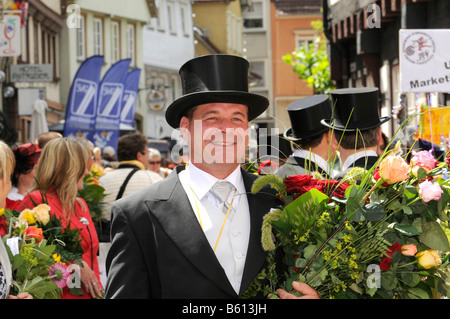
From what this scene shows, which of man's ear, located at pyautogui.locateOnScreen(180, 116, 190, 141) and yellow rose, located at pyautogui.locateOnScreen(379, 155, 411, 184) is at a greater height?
man's ear, located at pyautogui.locateOnScreen(180, 116, 190, 141)

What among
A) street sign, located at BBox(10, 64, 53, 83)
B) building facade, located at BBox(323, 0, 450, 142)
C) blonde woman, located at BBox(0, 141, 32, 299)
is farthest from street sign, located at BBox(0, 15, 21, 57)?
blonde woman, located at BBox(0, 141, 32, 299)

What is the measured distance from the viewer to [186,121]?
368 cm

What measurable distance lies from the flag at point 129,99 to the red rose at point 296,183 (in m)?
18.9

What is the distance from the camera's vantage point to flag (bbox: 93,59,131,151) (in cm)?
2050

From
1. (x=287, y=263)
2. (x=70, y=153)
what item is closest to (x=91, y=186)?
(x=70, y=153)

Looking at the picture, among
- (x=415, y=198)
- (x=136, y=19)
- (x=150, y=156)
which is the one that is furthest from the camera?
(x=136, y=19)

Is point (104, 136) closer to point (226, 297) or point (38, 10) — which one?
point (38, 10)

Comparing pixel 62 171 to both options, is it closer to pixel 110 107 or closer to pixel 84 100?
pixel 84 100

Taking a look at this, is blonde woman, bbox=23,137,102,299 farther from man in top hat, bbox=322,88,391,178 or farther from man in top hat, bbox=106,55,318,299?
man in top hat, bbox=106,55,318,299

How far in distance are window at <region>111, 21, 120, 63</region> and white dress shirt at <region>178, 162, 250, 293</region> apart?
36867 mm

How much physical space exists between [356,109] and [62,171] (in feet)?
6.52

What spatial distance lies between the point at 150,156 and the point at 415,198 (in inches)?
426

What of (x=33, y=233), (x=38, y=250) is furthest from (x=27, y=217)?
(x=38, y=250)

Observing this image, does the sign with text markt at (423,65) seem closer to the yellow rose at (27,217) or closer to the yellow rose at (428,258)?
the yellow rose at (27,217)
